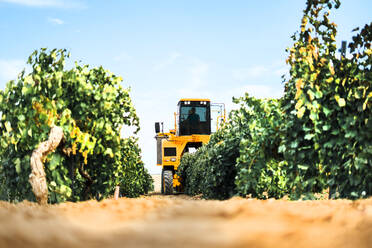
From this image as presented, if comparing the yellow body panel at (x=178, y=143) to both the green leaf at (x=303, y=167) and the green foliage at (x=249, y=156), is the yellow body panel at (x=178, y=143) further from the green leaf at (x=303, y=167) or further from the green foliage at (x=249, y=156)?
the green leaf at (x=303, y=167)

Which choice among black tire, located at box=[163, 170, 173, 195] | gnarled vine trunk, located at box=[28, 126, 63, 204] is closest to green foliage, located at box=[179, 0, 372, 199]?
gnarled vine trunk, located at box=[28, 126, 63, 204]

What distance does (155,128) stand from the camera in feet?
64.0

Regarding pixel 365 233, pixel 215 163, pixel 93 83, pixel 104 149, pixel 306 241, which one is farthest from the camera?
pixel 215 163

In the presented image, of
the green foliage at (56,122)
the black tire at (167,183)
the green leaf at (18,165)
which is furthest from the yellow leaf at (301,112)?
the black tire at (167,183)

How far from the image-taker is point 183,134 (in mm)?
19469

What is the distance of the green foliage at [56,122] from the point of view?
525 cm

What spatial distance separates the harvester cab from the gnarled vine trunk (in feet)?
42.6

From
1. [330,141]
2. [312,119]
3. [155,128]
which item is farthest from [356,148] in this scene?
[155,128]

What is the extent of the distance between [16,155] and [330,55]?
446 centimetres

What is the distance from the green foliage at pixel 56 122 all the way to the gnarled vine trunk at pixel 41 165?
6.5 inches

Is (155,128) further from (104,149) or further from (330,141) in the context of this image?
(330,141)

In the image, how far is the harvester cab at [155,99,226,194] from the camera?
1847cm

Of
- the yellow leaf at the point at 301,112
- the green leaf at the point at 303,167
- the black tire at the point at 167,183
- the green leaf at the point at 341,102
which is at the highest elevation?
the green leaf at the point at 341,102

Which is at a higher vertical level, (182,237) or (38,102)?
(38,102)
